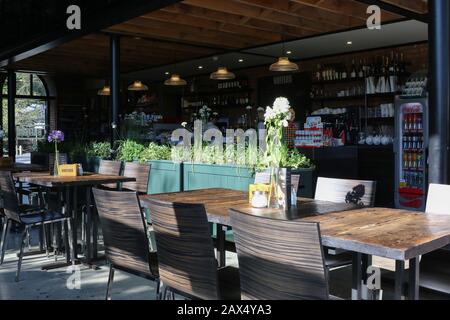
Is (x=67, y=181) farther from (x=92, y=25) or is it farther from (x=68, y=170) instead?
(x=92, y=25)

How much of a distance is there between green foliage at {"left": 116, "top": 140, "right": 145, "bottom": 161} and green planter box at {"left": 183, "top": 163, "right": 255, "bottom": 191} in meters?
1.23

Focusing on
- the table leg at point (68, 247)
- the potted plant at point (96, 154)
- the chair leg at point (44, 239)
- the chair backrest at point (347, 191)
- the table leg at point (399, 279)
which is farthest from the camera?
the potted plant at point (96, 154)

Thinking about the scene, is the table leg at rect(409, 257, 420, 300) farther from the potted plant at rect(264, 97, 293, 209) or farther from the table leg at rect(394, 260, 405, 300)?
the potted plant at rect(264, 97, 293, 209)

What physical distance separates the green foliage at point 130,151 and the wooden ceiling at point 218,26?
185 cm

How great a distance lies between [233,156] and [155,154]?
→ 5.04ft

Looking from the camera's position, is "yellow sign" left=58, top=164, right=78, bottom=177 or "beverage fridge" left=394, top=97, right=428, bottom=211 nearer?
"yellow sign" left=58, top=164, right=78, bottom=177

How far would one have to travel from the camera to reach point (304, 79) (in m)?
11.4

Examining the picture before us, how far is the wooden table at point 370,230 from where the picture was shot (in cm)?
189

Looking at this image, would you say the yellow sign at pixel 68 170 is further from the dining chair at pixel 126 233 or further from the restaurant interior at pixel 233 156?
the dining chair at pixel 126 233

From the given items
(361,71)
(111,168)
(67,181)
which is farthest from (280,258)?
(361,71)

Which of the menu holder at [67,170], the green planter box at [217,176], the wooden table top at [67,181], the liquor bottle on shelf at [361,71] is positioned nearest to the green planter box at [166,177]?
the green planter box at [217,176]

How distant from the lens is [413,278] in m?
2.18

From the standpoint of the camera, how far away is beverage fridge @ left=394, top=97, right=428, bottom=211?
7469 millimetres

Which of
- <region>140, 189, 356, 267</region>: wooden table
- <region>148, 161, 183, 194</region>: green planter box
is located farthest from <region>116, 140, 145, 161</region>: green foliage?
<region>140, 189, 356, 267</region>: wooden table
